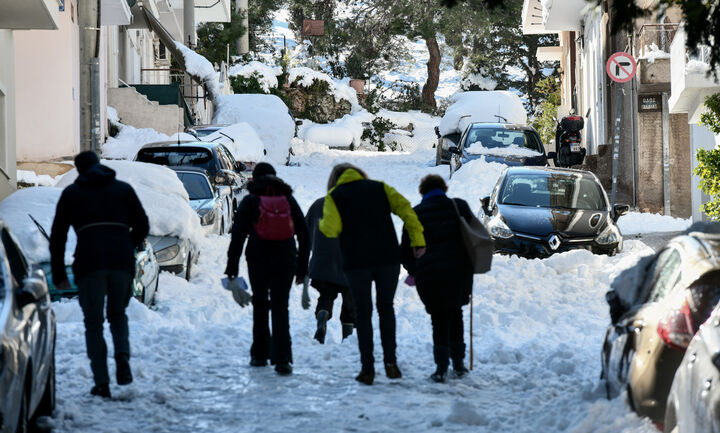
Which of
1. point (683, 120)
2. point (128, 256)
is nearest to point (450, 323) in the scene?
point (128, 256)

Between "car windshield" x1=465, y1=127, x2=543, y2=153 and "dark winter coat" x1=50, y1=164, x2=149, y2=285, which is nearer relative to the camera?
"dark winter coat" x1=50, y1=164, x2=149, y2=285

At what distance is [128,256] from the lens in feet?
28.0

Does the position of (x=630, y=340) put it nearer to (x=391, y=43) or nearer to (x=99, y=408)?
(x=99, y=408)

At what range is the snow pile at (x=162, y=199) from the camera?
1482 cm

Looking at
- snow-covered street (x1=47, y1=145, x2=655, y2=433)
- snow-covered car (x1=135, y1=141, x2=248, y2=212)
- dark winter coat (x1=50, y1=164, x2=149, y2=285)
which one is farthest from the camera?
snow-covered car (x1=135, y1=141, x2=248, y2=212)

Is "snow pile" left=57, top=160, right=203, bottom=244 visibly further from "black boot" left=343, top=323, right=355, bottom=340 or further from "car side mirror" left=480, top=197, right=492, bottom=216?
"black boot" left=343, top=323, right=355, bottom=340

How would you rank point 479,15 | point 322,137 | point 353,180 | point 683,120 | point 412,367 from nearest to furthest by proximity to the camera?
point 353,180 → point 412,367 → point 683,120 → point 322,137 → point 479,15

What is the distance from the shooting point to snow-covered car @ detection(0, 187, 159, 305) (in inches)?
473

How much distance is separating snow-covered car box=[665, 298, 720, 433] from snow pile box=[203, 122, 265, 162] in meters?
24.1

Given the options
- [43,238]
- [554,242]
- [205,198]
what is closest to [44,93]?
[205,198]

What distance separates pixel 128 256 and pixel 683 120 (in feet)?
61.0

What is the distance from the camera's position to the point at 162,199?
1527 centimetres

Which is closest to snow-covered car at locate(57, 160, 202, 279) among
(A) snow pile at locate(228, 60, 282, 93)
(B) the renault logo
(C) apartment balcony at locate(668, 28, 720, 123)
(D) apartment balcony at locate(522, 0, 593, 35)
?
(B) the renault logo

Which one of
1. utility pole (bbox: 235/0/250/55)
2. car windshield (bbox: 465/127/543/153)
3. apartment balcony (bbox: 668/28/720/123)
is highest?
utility pole (bbox: 235/0/250/55)
